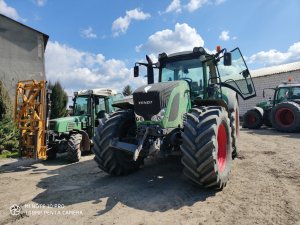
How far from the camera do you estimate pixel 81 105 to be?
10.3 m

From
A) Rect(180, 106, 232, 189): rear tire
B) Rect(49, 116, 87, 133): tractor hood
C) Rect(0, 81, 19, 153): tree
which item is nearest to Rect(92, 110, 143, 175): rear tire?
Rect(180, 106, 232, 189): rear tire

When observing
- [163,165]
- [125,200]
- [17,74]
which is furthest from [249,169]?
[17,74]

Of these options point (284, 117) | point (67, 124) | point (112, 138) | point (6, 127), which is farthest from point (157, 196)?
point (284, 117)

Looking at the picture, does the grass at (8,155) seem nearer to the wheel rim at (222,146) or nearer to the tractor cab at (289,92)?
the wheel rim at (222,146)

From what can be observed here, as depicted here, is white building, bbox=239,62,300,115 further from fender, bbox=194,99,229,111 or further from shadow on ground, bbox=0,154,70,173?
shadow on ground, bbox=0,154,70,173

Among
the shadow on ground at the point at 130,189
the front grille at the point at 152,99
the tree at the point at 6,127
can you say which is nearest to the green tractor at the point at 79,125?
the shadow on ground at the point at 130,189

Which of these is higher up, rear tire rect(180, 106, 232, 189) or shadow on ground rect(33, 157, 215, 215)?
rear tire rect(180, 106, 232, 189)

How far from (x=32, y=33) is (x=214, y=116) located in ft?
55.4

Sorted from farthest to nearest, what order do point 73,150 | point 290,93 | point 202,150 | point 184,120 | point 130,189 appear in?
point 290,93 → point 73,150 → point 184,120 → point 130,189 → point 202,150

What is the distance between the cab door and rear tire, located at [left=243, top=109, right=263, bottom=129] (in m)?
7.77

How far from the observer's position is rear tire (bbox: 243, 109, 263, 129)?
1423 centimetres

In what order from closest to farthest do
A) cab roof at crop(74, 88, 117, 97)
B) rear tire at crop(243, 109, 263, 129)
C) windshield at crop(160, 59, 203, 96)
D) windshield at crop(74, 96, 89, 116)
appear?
windshield at crop(160, 59, 203, 96), cab roof at crop(74, 88, 117, 97), windshield at crop(74, 96, 89, 116), rear tire at crop(243, 109, 263, 129)

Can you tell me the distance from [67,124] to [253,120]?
379 inches

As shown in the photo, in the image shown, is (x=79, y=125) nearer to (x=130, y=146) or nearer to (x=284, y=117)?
(x=130, y=146)
